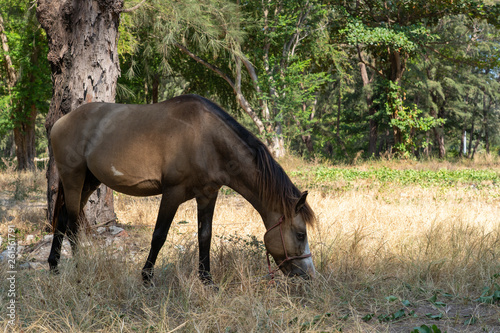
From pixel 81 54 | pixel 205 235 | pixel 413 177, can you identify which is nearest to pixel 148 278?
pixel 205 235

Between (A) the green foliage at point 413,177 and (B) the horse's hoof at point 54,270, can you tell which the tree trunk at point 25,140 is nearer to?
(A) the green foliage at point 413,177

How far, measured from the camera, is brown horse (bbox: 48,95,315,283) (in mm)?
3725

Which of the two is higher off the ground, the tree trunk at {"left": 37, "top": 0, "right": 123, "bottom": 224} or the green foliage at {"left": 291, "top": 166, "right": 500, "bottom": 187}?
the tree trunk at {"left": 37, "top": 0, "right": 123, "bottom": 224}

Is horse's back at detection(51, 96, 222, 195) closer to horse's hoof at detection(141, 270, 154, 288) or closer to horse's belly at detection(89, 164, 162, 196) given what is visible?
horse's belly at detection(89, 164, 162, 196)

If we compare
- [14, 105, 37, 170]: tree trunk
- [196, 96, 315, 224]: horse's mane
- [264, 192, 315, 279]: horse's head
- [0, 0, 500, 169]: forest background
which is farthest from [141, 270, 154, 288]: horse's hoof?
[14, 105, 37, 170]: tree trunk

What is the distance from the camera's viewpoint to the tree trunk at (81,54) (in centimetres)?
569

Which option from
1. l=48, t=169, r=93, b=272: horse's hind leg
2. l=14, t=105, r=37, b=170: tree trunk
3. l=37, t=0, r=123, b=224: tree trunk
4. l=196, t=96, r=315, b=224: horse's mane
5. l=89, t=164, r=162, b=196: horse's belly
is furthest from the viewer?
l=14, t=105, r=37, b=170: tree trunk

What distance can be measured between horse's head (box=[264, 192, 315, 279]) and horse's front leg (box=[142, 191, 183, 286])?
2.84ft

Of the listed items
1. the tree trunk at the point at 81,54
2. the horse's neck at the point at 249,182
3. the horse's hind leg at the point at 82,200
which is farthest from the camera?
the tree trunk at the point at 81,54

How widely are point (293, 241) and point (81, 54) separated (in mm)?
3899

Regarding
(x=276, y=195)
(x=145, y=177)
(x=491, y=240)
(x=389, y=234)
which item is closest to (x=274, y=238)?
(x=276, y=195)

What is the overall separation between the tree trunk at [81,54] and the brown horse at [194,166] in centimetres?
177

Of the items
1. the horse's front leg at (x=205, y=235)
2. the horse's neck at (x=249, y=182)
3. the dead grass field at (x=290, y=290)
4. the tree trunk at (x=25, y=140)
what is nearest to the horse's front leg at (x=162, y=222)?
the dead grass field at (x=290, y=290)

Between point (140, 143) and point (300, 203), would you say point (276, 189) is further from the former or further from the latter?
point (140, 143)
